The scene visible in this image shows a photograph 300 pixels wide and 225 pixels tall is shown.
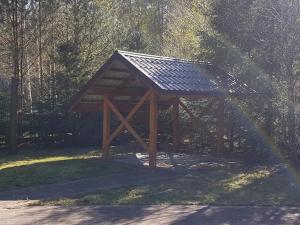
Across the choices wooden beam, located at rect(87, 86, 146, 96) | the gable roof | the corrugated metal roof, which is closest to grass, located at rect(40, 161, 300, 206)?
the gable roof

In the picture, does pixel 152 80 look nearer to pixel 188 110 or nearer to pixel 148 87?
pixel 148 87

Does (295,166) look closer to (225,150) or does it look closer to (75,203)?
(225,150)

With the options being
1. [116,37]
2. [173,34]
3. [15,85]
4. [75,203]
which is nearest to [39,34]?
[116,37]

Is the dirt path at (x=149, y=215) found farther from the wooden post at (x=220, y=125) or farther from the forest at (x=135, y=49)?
the wooden post at (x=220, y=125)

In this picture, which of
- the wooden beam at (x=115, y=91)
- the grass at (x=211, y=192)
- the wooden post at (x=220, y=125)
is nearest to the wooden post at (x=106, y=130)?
the wooden beam at (x=115, y=91)

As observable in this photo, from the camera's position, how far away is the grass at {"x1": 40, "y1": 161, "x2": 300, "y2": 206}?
10508mm

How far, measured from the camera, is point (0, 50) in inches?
998

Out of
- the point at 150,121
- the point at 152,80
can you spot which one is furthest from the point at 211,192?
the point at 150,121

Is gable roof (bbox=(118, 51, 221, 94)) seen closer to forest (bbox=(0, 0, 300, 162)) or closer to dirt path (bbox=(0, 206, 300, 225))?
forest (bbox=(0, 0, 300, 162))

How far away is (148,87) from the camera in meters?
15.4

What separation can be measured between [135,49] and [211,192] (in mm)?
18215

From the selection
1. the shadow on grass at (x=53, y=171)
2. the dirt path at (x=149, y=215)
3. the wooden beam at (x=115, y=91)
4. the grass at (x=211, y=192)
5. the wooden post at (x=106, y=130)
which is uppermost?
the wooden beam at (x=115, y=91)

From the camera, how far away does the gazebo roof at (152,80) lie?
1501 cm

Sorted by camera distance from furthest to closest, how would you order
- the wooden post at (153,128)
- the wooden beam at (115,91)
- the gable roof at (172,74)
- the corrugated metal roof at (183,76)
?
the wooden beam at (115,91), the wooden post at (153,128), the corrugated metal roof at (183,76), the gable roof at (172,74)
